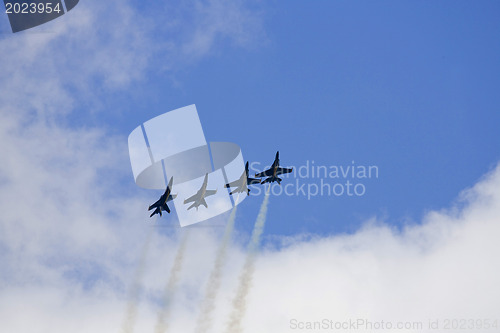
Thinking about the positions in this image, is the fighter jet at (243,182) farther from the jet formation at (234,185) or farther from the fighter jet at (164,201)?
the fighter jet at (164,201)

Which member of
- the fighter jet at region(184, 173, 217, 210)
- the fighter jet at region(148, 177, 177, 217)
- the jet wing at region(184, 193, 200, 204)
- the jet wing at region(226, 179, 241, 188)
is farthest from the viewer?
the jet wing at region(184, 193, 200, 204)

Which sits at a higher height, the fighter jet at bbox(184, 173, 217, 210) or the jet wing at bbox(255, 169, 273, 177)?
the jet wing at bbox(255, 169, 273, 177)

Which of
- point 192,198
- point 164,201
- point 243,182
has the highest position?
point 243,182

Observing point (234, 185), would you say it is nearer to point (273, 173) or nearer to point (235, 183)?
point (235, 183)

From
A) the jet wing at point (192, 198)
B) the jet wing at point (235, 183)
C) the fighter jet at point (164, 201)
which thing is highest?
the jet wing at point (235, 183)

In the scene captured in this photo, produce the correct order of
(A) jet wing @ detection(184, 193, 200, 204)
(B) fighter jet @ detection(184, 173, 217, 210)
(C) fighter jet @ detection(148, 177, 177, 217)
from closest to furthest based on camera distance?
(C) fighter jet @ detection(148, 177, 177, 217), (B) fighter jet @ detection(184, 173, 217, 210), (A) jet wing @ detection(184, 193, 200, 204)

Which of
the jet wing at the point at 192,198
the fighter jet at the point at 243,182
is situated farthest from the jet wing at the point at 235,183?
the jet wing at the point at 192,198

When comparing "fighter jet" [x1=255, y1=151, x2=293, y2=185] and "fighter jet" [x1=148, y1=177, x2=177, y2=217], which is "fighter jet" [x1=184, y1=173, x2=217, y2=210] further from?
"fighter jet" [x1=255, y1=151, x2=293, y2=185]

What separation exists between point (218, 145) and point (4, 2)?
65.1m

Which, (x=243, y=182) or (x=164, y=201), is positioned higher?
(x=243, y=182)

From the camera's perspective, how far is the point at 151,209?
147m

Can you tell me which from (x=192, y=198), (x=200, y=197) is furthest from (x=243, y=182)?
(x=192, y=198)

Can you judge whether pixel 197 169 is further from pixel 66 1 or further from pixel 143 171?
pixel 66 1

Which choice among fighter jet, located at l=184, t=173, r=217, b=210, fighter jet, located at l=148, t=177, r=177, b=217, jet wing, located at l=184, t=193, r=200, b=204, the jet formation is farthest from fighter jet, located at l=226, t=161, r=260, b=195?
fighter jet, located at l=148, t=177, r=177, b=217
